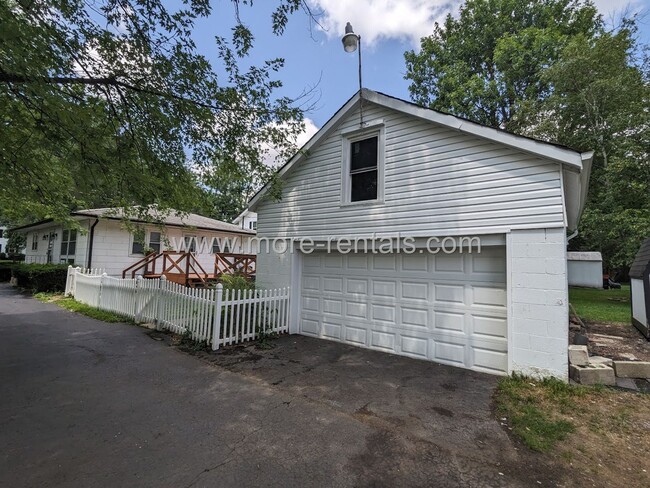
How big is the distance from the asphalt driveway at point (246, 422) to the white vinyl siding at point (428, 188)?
271 centimetres

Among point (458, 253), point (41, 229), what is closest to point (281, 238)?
point (458, 253)

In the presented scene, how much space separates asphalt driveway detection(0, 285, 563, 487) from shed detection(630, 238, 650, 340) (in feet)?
16.9

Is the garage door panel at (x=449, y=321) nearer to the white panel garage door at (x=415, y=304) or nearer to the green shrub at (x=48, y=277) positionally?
the white panel garage door at (x=415, y=304)

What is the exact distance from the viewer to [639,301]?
26.1 feet

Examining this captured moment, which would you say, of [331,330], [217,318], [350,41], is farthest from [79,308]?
[350,41]

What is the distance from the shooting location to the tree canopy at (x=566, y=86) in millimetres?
14219

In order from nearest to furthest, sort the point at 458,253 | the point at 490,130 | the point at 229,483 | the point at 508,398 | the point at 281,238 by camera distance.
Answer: the point at 229,483
the point at 508,398
the point at 490,130
the point at 458,253
the point at 281,238

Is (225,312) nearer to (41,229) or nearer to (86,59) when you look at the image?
(86,59)

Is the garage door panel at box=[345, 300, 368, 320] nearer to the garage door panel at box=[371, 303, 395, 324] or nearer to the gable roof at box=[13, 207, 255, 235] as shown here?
the garage door panel at box=[371, 303, 395, 324]

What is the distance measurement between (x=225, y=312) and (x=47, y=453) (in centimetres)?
371

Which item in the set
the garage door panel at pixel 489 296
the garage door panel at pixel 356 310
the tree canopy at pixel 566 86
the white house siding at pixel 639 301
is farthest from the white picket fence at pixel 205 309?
the tree canopy at pixel 566 86

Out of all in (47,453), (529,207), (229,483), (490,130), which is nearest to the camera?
(229,483)

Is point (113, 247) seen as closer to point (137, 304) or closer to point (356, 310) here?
point (137, 304)

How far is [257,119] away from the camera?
714cm
